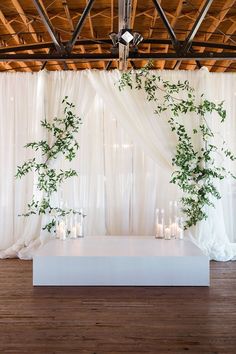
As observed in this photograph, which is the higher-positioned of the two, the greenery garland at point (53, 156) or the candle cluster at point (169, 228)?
the greenery garland at point (53, 156)

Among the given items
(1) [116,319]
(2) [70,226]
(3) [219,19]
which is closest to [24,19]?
(3) [219,19]

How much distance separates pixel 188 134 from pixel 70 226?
1961mm

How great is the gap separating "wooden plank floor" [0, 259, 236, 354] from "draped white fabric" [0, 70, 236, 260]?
4.16ft

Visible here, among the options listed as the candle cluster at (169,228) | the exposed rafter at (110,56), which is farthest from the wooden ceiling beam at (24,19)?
the candle cluster at (169,228)

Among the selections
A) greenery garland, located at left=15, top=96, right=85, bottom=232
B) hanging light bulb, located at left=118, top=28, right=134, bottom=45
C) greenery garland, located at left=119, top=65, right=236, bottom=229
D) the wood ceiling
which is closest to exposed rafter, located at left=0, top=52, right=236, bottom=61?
the wood ceiling

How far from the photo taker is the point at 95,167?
17.4 feet

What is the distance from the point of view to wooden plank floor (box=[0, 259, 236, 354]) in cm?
262

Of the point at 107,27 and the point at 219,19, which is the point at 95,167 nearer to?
the point at 107,27

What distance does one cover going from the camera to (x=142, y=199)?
17.2 feet

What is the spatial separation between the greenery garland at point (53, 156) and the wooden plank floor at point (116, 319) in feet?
3.78

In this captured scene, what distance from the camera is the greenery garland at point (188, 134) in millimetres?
4719

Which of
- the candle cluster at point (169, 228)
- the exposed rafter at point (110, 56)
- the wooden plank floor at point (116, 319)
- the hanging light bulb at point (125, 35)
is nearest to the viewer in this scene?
the wooden plank floor at point (116, 319)

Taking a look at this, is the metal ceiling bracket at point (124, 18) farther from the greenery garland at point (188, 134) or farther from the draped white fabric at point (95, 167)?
the draped white fabric at point (95, 167)

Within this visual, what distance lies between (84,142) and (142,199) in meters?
1.15
